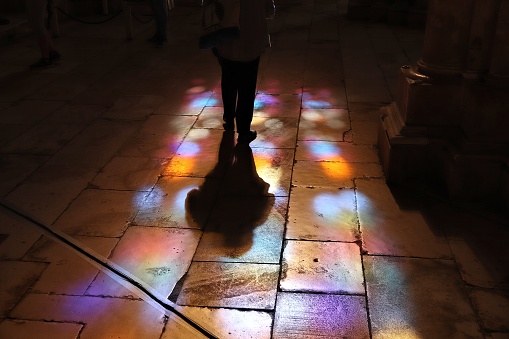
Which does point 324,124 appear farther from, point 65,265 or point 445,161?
point 65,265

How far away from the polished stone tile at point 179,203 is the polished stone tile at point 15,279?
2.10 ft

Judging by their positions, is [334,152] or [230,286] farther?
[334,152]

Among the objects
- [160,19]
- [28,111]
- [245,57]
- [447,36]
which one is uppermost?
[447,36]

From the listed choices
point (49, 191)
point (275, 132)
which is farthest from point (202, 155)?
point (49, 191)

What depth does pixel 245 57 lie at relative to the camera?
402 cm

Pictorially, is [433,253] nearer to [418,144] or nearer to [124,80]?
[418,144]

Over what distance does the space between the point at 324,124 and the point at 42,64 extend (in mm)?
3657

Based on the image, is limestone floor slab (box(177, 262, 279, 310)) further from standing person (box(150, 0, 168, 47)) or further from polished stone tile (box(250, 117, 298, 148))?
standing person (box(150, 0, 168, 47))

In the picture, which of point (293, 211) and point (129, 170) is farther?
point (129, 170)

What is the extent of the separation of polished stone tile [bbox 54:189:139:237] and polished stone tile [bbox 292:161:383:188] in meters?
1.12

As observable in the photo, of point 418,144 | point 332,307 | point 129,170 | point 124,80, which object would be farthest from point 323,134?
point 124,80

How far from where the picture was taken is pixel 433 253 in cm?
294

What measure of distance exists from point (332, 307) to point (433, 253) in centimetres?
74

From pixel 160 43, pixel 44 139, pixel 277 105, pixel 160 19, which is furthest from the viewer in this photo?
pixel 160 43
